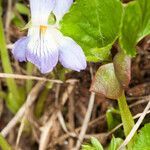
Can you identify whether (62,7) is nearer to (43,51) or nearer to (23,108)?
(43,51)

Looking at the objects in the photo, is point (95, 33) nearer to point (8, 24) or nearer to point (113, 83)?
point (113, 83)

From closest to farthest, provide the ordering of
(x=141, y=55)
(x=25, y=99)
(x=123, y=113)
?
(x=123, y=113) < (x=141, y=55) < (x=25, y=99)

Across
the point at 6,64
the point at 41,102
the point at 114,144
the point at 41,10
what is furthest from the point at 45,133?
the point at 41,10

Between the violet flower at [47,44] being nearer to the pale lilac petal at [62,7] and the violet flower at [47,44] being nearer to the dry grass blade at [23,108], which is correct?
the pale lilac petal at [62,7]

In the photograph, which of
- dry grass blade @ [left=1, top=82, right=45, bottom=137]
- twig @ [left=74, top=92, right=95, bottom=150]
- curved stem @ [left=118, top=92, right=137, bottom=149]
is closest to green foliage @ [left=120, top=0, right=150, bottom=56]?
curved stem @ [left=118, top=92, right=137, bottom=149]

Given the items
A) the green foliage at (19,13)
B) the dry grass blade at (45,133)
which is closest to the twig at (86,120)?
the dry grass blade at (45,133)

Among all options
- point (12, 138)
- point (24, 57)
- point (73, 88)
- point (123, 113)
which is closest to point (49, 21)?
point (24, 57)
